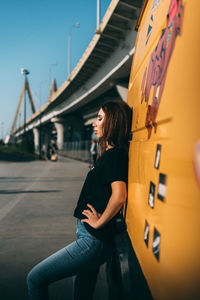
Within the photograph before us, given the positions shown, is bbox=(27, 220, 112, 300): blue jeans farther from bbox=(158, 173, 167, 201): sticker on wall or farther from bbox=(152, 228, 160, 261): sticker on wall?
bbox=(158, 173, 167, 201): sticker on wall

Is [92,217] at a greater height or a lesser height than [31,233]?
greater

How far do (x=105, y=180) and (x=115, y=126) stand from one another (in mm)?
382

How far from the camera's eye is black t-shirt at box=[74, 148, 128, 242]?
187cm

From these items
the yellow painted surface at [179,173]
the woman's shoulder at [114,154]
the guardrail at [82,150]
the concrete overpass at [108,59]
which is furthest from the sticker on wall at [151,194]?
the guardrail at [82,150]

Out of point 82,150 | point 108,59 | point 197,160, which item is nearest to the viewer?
point 197,160

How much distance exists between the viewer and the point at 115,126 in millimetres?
2064

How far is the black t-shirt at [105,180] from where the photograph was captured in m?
1.87

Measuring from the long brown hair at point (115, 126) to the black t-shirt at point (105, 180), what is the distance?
94 mm

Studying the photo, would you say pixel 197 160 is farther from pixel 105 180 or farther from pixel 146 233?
pixel 105 180

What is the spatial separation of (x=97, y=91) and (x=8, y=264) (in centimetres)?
2174

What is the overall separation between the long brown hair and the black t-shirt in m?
0.09

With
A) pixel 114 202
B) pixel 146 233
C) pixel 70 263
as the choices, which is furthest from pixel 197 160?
pixel 70 263

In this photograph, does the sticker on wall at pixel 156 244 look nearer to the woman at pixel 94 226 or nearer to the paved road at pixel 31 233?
the woman at pixel 94 226

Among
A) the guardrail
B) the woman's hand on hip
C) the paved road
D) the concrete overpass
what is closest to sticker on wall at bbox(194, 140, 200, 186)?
the woman's hand on hip
